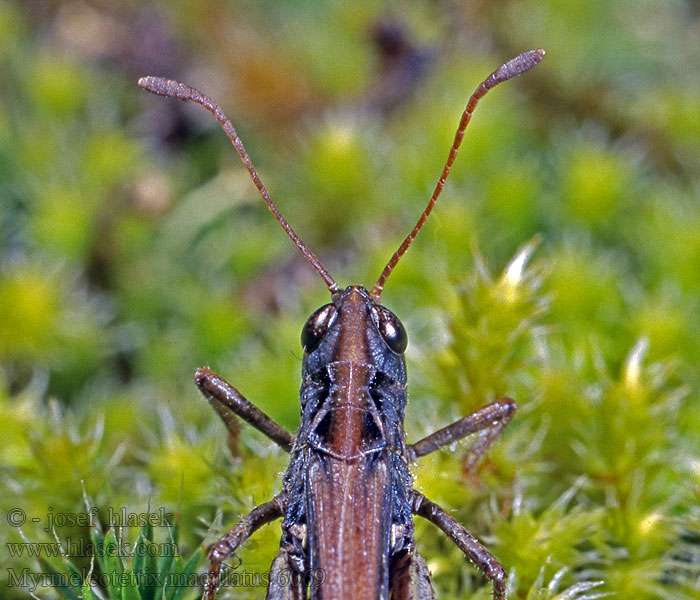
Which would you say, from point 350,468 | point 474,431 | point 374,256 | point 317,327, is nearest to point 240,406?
point 317,327

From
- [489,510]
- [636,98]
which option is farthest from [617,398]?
[636,98]

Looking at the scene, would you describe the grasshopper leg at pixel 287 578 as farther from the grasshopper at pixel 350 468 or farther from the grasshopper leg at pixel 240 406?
the grasshopper leg at pixel 240 406

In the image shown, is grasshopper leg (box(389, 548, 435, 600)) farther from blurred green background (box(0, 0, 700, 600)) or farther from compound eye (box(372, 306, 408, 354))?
compound eye (box(372, 306, 408, 354))

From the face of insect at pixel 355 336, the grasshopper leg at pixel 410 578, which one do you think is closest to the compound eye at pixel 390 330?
the face of insect at pixel 355 336

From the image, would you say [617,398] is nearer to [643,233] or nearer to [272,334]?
[643,233]

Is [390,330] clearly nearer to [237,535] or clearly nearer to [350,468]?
[350,468]

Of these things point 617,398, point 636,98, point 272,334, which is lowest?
point 617,398

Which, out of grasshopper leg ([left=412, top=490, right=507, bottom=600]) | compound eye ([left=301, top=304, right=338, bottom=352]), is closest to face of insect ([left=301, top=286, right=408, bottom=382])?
compound eye ([left=301, top=304, right=338, bottom=352])
